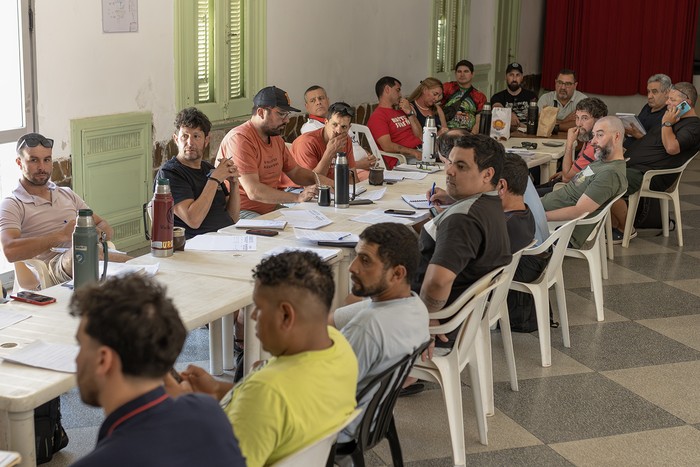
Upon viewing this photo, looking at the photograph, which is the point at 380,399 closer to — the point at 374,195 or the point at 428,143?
the point at 374,195

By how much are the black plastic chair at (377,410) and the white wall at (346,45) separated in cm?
495

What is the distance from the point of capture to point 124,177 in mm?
5938

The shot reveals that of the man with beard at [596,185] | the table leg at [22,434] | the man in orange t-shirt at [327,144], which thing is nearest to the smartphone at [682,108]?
the man with beard at [596,185]

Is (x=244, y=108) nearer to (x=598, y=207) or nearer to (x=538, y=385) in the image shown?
(x=598, y=207)

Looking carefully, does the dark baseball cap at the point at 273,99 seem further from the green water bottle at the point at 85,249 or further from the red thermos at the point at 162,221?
the green water bottle at the point at 85,249

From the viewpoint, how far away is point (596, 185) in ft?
16.6

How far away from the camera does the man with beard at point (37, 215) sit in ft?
12.6

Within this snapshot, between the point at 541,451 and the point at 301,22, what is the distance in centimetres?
497

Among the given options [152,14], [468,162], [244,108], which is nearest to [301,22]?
[244,108]

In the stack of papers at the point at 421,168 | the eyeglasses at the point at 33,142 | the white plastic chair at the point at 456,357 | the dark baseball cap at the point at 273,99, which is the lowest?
the white plastic chair at the point at 456,357

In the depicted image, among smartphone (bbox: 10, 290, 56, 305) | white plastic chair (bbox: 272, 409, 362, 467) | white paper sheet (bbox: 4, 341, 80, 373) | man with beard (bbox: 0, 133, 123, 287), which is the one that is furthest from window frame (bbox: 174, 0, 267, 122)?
white plastic chair (bbox: 272, 409, 362, 467)

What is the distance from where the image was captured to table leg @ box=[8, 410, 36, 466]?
2.19 metres

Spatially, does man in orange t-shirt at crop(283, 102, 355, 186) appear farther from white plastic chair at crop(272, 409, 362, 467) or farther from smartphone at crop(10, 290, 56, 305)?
white plastic chair at crop(272, 409, 362, 467)

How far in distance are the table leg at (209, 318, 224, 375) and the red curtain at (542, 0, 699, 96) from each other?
9452 millimetres
